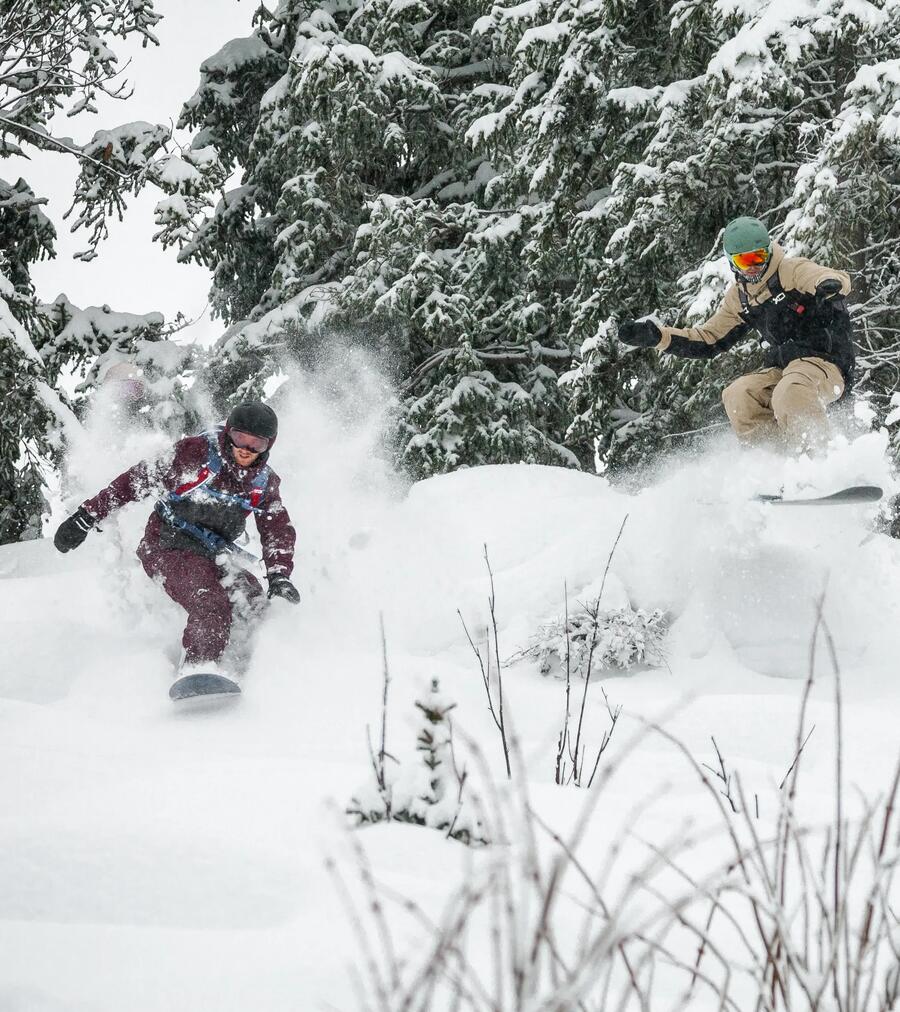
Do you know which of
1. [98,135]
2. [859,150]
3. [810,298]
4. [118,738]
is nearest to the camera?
[118,738]

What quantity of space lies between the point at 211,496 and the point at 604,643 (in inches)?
84.4

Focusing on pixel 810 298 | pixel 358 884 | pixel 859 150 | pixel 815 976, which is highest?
pixel 859 150

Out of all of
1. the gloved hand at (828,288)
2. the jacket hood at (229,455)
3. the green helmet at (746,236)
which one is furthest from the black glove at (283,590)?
the gloved hand at (828,288)

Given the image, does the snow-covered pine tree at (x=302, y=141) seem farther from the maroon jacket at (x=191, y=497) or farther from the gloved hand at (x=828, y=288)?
the gloved hand at (x=828, y=288)

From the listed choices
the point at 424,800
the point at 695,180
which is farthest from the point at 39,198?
the point at 424,800

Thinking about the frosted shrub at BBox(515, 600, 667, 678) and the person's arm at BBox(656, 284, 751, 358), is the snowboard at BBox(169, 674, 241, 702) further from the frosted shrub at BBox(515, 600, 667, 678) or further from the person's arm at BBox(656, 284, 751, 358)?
the person's arm at BBox(656, 284, 751, 358)

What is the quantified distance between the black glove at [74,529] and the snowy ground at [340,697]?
39 centimetres

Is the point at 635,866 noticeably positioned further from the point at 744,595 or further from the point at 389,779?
the point at 744,595

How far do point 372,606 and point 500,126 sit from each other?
21.1 ft

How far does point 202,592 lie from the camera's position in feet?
15.0

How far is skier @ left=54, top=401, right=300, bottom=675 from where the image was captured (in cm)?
484

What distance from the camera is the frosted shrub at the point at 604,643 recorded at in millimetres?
4633

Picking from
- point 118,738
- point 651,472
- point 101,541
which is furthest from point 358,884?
point 651,472

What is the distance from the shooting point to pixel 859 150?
6160mm
